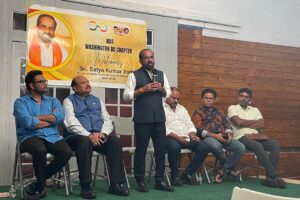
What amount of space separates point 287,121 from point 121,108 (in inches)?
112

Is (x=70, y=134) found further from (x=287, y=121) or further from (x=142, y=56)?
(x=287, y=121)

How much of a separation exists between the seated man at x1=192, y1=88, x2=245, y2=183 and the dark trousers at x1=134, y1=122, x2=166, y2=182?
0.82 m

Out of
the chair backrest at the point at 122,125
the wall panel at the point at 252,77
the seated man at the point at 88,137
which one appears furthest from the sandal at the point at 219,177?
the seated man at the point at 88,137

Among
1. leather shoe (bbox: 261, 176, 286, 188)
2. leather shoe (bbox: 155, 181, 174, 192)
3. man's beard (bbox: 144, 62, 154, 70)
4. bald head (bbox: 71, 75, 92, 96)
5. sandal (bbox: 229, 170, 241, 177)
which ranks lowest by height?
leather shoe (bbox: 261, 176, 286, 188)

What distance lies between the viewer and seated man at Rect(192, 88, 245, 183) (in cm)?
461

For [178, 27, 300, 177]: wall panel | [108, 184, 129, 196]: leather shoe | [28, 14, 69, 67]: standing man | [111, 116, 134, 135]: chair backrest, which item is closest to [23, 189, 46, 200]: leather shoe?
[108, 184, 129, 196]: leather shoe

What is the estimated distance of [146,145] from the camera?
12.6 ft

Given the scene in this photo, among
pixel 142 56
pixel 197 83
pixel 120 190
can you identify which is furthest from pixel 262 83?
pixel 120 190

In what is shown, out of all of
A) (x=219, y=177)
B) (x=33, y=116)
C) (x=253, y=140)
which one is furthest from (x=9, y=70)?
(x=253, y=140)

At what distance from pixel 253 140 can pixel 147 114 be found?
163 cm

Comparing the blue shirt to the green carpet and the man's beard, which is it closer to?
the green carpet

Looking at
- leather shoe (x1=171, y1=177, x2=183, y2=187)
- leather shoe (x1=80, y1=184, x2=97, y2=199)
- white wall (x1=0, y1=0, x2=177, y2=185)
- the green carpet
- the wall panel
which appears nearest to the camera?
leather shoe (x1=80, y1=184, x2=97, y2=199)

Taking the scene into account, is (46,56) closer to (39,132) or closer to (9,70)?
(9,70)

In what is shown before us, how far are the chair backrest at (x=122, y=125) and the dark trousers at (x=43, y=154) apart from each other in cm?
109
